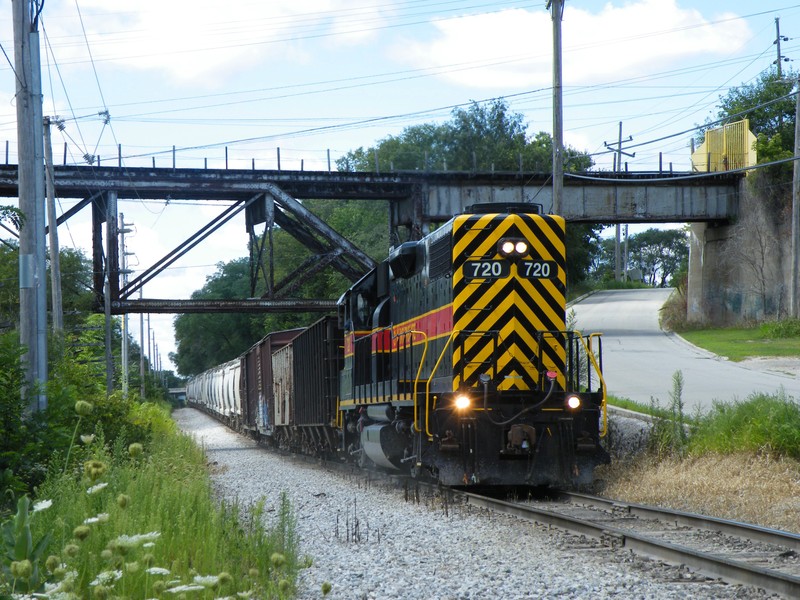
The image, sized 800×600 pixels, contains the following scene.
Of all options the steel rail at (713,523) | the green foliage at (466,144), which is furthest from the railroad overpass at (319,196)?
the green foliage at (466,144)

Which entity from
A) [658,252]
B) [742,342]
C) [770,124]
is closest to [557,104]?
[742,342]

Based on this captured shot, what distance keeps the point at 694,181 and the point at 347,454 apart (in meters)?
20.6

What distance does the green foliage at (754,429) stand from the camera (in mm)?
11805

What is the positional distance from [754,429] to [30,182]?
10783mm

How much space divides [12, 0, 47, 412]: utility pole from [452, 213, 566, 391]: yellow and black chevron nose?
605 centimetres

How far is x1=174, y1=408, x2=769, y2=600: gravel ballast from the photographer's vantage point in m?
6.14

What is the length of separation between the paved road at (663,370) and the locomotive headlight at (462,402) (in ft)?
19.2

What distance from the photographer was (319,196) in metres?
30.3

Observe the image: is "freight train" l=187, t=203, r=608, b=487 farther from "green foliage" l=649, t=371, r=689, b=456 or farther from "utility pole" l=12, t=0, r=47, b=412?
"utility pole" l=12, t=0, r=47, b=412

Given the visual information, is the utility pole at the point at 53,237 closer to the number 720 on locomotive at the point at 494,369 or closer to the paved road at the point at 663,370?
the number 720 on locomotive at the point at 494,369

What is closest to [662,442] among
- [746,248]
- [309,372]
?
[309,372]

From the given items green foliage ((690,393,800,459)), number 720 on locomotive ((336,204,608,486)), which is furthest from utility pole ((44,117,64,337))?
green foliage ((690,393,800,459))

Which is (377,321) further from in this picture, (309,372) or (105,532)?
(105,532)

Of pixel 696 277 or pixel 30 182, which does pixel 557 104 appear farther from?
pixel 696 277
